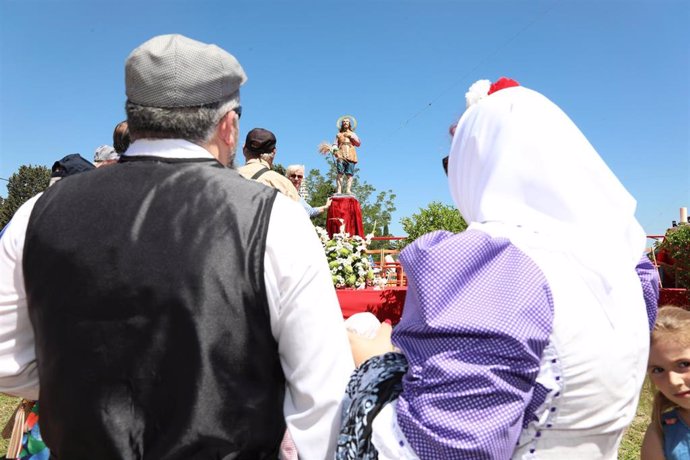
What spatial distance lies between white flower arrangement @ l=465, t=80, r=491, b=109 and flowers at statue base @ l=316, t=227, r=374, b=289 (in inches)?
117

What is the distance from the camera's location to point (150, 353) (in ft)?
3.62

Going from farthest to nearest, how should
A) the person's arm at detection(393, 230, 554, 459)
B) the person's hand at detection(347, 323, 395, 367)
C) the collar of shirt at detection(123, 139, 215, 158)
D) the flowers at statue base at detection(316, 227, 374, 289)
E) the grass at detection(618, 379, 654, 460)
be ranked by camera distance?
the flowers at statue base at detection(316, 227, 374, 289) → the grass at detection(618, 379, 654, 460) → the person's hand at detection(347, 323, 395, 367) → the collar of shirt at detection(123, 139, 215, 158) → the person's arm at detection(393, 230, 554, 459)

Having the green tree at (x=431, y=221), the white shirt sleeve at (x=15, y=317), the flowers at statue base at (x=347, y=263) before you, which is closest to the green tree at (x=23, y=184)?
Result: the green tree at (x=431, y=221)

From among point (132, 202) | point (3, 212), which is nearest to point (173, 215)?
point (132, 202)

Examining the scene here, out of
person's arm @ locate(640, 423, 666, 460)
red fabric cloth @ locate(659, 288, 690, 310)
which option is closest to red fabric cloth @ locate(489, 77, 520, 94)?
person's arm @ locate(640, 423, 666, 460)

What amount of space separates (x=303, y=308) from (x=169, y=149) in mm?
477

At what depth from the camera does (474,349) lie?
934 millimetres

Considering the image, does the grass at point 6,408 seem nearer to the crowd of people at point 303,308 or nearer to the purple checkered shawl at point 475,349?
the crowd of people at point 303,308

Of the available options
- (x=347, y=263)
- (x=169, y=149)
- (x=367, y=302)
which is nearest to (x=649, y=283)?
(x=169, y=149)

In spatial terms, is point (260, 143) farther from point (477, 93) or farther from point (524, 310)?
point (524, 310)

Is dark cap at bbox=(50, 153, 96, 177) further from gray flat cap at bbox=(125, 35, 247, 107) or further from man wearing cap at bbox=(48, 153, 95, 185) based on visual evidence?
gray flat cap at bbox=(125, 35, 247, 107)

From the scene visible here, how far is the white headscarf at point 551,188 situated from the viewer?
1078 mm

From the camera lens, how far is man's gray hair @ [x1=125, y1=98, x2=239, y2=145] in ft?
4.09

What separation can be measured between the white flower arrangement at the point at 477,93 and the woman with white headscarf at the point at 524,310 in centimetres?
18
